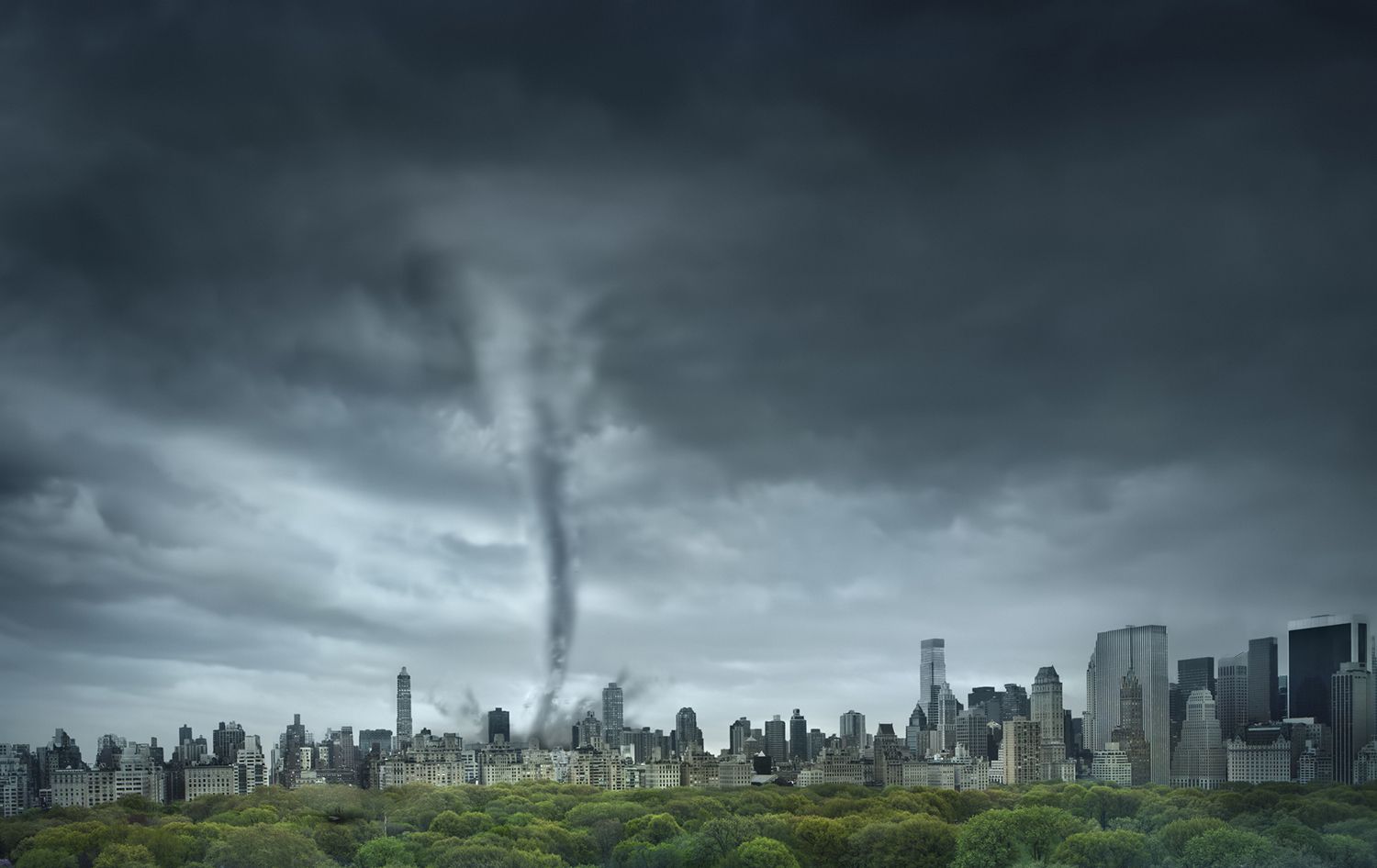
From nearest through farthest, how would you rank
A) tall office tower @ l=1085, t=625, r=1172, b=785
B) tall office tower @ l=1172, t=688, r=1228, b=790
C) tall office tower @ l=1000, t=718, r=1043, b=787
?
tall office tower @ l=1172, t=688, r=1228, b=790 < tall office tower @ l=1000, t=718, r=1043, b=787 < tall office tower @ l=1085, t=625, r=1172, b=785

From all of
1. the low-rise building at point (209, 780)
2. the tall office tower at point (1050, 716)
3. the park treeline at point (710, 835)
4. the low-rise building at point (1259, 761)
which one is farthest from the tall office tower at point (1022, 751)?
the low-rise building at point (209, 780)

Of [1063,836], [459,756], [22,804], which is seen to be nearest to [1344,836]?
[1063,836]

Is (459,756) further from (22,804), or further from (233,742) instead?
(22,804)

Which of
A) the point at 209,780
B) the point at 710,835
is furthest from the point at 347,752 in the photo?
the point at 710,835

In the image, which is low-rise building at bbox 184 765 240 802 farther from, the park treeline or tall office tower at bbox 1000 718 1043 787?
tall office tower at bbox 1000 718 1043 787

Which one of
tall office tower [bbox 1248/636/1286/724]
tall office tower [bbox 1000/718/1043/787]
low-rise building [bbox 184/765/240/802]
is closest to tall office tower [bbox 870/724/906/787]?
tall office tower [bbox 1000/718/1043/787]

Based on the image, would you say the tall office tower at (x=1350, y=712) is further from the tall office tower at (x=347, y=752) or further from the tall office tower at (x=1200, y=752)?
the tall office tower at (x=347, y=752)

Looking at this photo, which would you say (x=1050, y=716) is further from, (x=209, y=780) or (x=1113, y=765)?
(x=209, y=780)
